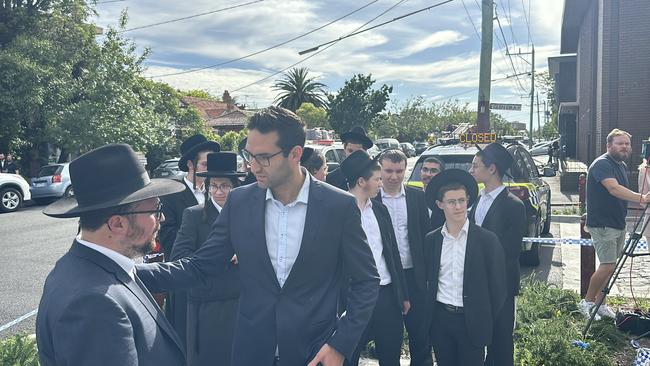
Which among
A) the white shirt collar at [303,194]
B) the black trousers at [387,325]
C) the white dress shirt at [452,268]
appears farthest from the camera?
the black trousers at [387,325]

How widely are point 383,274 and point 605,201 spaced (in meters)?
3.09

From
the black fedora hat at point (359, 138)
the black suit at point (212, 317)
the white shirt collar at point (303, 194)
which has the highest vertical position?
the black fedora hat at point (359, 138)

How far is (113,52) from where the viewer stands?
73.7 feet

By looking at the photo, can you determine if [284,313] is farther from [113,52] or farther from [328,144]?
[113,52]

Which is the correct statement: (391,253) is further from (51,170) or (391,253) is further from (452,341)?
(51,170)

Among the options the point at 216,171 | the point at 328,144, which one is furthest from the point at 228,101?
the point at 216,171

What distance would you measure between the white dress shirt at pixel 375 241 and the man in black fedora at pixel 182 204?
1285 mm

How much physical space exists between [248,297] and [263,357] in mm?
296

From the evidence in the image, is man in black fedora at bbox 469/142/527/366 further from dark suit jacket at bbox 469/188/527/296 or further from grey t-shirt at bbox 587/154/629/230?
grey t-shirt at bbox 587/154/629/230

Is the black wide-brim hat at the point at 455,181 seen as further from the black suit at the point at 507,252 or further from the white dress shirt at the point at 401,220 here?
the white dress shirt at the point at 401,220

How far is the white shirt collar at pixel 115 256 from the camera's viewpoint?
1961 mm

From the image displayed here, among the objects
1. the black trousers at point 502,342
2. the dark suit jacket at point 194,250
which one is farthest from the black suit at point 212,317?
the black trousers at point 502,342

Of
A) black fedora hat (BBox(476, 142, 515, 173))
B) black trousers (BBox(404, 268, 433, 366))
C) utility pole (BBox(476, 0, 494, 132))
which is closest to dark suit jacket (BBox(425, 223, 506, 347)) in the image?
black trousers (BBox(404, 268, 433, 366))

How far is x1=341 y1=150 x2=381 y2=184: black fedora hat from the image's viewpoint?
4117mm
